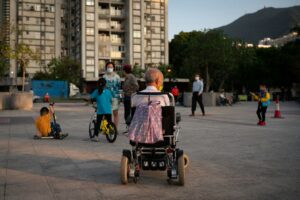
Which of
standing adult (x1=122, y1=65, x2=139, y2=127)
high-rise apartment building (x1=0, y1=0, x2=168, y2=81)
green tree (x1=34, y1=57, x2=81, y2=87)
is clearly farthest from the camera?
high-rise apartment building (x1=0, y1=0, x2=168, y2=81)

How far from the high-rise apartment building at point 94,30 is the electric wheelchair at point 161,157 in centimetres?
6834

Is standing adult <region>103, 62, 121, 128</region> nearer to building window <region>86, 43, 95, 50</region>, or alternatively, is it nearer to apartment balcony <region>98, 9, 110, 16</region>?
building window <region>86, 43, 95, 50</region>

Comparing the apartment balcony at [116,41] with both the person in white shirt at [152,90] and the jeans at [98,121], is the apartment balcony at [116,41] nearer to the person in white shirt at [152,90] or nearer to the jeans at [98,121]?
the jeans at [98,121]

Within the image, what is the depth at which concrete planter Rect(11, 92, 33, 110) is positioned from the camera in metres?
25.4

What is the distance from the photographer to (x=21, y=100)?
2564 cm

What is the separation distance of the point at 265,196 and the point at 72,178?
2.52 m

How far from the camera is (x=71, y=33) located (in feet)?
265

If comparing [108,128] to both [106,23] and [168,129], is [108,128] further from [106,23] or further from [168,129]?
[106,23]

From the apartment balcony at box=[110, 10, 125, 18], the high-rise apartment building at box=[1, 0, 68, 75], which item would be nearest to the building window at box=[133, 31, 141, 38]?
the apartment balcony at box=[110, 10, 125, 18]

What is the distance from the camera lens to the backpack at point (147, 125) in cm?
509

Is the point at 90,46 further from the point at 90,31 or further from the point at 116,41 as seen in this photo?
the point at 116,41

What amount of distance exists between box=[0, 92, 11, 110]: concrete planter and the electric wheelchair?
846 inches

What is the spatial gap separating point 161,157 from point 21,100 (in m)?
21.9

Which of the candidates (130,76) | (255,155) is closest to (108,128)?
(130,76)
